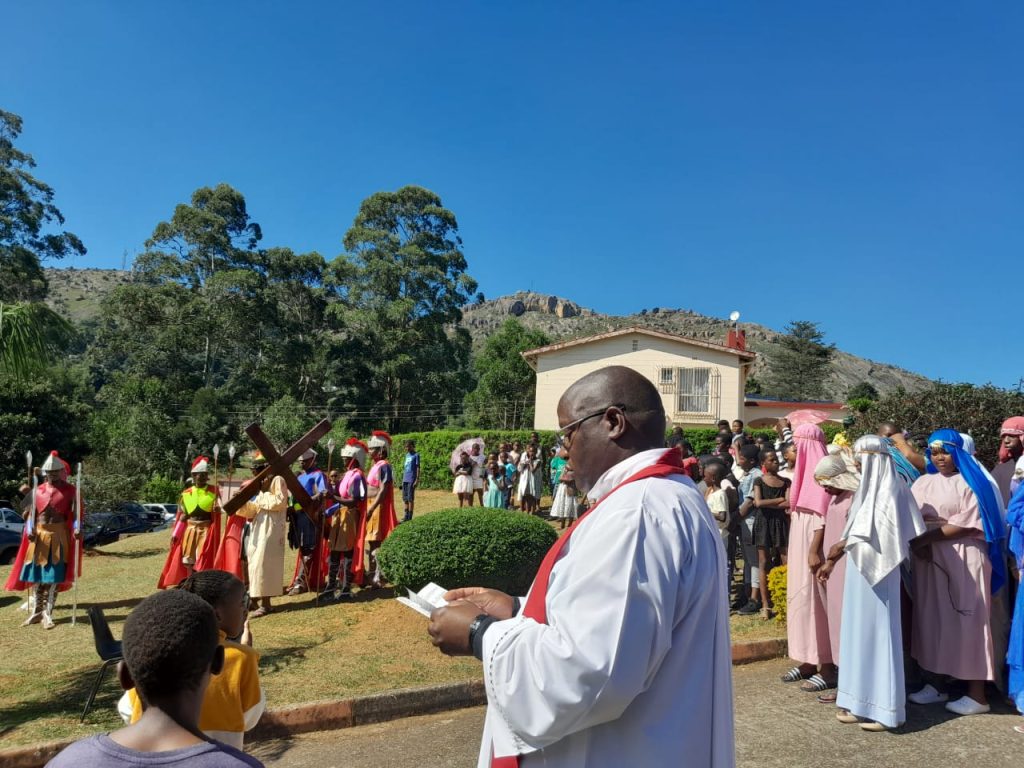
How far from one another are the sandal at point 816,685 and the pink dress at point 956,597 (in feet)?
2.36

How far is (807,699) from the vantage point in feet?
19.0

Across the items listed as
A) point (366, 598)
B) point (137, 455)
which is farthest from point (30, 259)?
point (366, 598)

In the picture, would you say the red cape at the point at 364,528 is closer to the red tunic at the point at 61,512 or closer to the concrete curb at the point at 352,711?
the red tunic at the point at 61,512

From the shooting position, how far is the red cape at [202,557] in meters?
9.41

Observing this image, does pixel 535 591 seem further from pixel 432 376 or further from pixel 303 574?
pixel 432 376

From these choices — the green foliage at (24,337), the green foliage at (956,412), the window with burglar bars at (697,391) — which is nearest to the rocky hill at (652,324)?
the window with burglar bars at (697,391)

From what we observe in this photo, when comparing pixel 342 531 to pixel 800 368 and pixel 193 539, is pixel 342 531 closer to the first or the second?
pixel 193 539

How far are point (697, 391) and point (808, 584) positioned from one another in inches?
1013

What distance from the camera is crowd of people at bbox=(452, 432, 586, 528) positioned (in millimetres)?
16078

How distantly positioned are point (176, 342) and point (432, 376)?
13966 millimetres

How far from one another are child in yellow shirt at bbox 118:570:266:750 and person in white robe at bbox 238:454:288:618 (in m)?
5.56

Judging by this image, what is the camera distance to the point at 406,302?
137 ft

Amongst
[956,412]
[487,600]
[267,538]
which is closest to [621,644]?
[487,600]

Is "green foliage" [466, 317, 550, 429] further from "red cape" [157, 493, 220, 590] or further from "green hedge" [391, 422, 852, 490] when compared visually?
"red cape" [157, 493, 220, 590]
